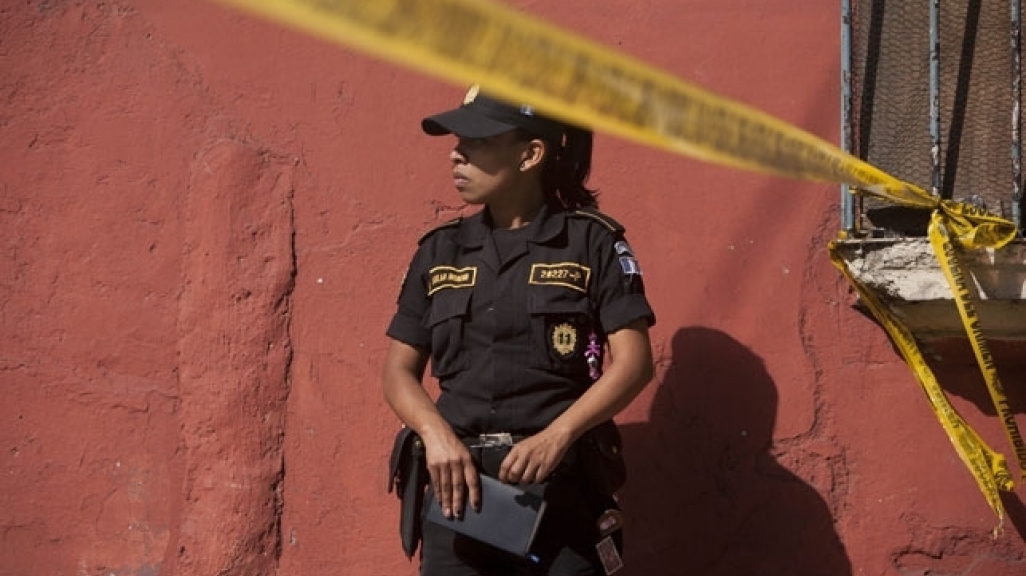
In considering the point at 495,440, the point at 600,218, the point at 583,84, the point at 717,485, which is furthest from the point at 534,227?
the point at 583,84

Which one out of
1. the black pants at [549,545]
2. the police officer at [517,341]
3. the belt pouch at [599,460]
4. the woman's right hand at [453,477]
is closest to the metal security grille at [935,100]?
the police officer at [517,341]

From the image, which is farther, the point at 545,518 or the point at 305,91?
the point at 305,91

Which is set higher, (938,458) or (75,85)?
(75,85)

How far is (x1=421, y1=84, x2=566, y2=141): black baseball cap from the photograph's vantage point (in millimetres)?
2785

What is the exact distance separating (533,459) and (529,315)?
31 cm

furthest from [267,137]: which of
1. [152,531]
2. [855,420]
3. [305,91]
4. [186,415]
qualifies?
[855,420]

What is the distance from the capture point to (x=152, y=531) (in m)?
3.53

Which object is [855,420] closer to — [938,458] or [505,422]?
[938,458]

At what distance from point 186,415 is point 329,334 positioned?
413 millimetres

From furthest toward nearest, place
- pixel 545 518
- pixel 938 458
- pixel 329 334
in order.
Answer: pixel 329 334 → pixel 938 458 → pixel 545 518

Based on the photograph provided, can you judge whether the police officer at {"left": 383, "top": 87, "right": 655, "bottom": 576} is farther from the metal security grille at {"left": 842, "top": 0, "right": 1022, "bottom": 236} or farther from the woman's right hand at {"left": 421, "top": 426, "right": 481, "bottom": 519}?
the metal security grille at {"left": 842, "top": 0, "right": 1022, "bottom": 236}

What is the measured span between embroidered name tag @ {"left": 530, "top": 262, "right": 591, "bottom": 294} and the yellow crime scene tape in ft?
1.70

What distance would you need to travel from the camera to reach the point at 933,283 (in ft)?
10.1

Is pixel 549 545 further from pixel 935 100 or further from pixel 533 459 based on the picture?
pixel 935 100
